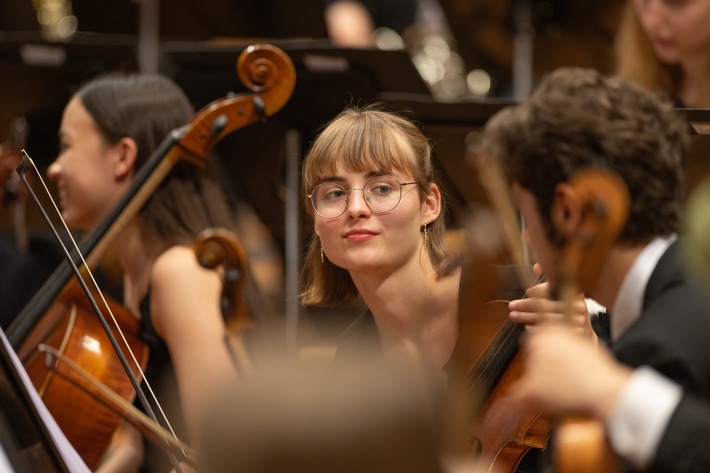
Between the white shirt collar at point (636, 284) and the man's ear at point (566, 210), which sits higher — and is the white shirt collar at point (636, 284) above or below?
below

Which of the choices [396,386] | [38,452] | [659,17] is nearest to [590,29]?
[659,17]

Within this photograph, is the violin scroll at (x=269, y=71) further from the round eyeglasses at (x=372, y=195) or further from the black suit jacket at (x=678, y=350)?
the black suit jacket at (x=678, y=350)

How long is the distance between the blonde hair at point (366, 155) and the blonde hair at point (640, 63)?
3.54 feet

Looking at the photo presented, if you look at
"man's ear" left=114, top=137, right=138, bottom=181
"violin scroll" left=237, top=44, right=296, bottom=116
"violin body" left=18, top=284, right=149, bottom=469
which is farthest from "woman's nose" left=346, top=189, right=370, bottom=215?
"man's ear" left=114, top=137, right=138, bottom=181

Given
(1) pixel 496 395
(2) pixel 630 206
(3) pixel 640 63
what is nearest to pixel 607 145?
(2) pixel 630 206

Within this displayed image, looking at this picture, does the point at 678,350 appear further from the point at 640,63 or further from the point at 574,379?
the point at 640,63

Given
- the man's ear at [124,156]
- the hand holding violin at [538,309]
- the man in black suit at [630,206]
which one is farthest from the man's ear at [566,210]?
the man's ear at [124,156]

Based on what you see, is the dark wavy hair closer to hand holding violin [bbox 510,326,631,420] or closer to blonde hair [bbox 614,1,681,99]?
blonde hair [bbox 614,1,681,99]

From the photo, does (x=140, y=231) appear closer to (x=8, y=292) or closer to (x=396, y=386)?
(x=8, y=292)

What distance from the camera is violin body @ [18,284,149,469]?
1.72 meters

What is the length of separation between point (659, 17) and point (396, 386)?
1637 millimetres

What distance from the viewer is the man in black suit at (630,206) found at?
3.46 ft

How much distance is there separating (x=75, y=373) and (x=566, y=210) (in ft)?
3.02

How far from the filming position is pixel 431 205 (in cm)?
120
